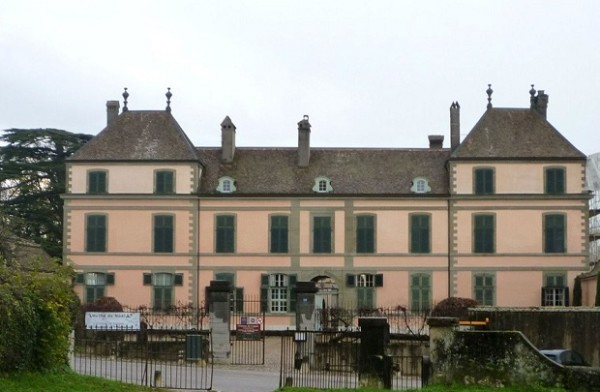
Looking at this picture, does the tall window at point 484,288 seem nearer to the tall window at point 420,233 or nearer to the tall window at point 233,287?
the tall window at point 420,233

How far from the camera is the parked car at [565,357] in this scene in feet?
81.2

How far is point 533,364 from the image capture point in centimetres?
1966

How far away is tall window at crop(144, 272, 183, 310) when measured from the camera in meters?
46.2

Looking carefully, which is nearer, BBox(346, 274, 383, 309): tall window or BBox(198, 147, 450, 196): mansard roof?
BBox(346, 274, 383, 309): tall window

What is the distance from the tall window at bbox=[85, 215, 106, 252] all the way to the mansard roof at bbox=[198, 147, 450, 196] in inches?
185

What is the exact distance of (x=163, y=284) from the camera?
1825 inches

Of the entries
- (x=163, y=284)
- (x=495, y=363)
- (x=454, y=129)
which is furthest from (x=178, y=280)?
(x=495, y=363)

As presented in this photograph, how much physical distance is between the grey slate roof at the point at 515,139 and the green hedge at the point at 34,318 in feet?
91.5

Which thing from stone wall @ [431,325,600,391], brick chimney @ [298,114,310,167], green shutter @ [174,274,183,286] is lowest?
stone wall @ [431,325,600,391]

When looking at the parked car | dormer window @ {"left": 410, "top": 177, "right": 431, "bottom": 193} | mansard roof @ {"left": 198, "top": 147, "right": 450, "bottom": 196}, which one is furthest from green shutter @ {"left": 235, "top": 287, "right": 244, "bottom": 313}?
the parked car

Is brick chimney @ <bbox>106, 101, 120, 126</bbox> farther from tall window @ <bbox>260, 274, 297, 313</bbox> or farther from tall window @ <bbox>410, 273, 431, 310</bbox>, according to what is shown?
tall window @ <bbox>410, 273, 431, 310</bbox>

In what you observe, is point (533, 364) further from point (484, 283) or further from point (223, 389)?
point (484, 283)

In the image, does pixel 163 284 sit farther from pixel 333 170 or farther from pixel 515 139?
pixel 515 139

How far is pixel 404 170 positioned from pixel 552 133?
6.77 metres
